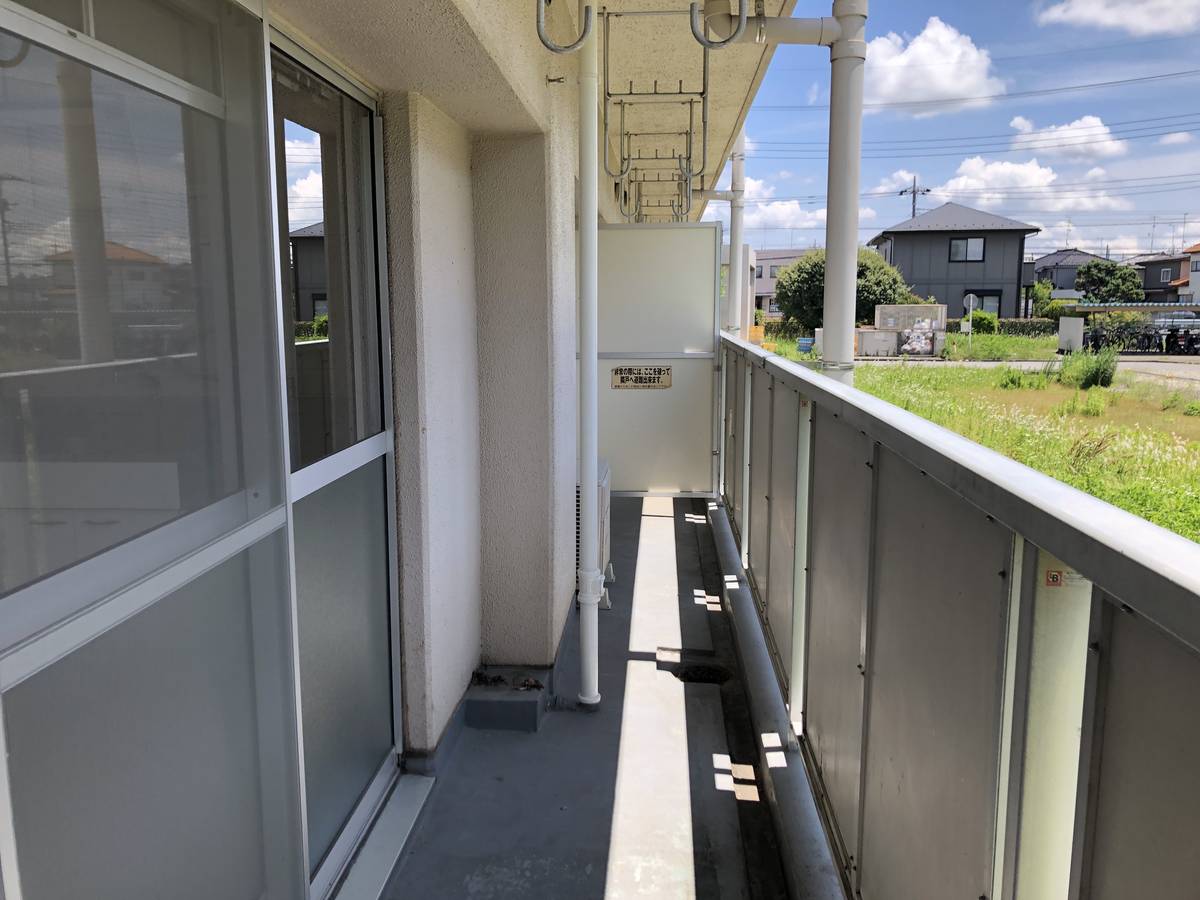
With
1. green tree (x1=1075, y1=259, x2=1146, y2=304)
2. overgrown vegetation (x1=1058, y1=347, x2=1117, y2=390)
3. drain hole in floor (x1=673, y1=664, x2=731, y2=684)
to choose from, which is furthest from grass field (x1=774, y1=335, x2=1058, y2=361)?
green tree (x1=1075, y1=259, x2=1146, y2=304)

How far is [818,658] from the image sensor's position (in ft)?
8.00

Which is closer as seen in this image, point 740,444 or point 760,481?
point 760,481

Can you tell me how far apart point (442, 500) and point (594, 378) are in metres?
0.75

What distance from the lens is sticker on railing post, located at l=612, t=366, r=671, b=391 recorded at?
6762 millimetres

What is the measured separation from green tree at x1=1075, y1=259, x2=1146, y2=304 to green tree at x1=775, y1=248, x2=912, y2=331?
23.3 meters

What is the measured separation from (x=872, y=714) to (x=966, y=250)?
49.0 meters

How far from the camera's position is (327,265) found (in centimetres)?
225

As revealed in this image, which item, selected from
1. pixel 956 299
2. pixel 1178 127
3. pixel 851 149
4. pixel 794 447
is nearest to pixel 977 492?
pixel 794 447

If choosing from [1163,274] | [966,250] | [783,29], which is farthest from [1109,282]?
[783,29]

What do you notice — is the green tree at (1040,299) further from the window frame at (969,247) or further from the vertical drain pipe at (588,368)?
the vertical drain pipe at (588,368)

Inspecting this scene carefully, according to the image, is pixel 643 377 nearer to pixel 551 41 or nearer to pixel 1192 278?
pixel 551 41

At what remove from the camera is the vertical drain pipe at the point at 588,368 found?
3.14m

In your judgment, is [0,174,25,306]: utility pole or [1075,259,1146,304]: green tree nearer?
[0,174,25,306]: utility pole

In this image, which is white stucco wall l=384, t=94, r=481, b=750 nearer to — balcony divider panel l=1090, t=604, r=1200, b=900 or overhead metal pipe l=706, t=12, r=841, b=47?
overhead metal pipe l=706, t=12, r=841, b=47
